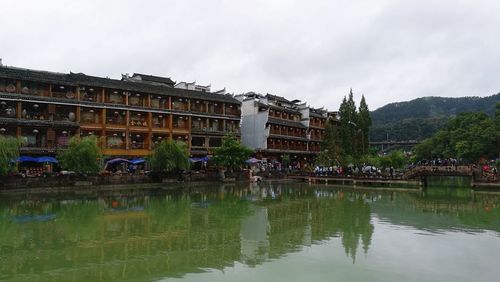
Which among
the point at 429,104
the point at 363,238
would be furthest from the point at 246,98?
the point at 429,104

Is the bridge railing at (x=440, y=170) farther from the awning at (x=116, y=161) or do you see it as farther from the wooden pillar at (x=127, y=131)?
the wooden pillar at (x=127, y=131)

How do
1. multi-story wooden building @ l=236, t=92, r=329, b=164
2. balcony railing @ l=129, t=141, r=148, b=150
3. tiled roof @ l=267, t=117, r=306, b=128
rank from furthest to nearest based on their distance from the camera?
tiled roof @ l=267, t=117, r=306, b=128 < multi-story wooden building @ l=236, t=92, r=329, b=164 < balcony railing @ l=129, t=141, r=148, b=150

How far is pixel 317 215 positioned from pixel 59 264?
15.9 m

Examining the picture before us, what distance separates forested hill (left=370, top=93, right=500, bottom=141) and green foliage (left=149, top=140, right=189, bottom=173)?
97.0m

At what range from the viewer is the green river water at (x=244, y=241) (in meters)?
13.5

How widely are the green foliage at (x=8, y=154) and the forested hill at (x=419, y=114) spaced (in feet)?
371

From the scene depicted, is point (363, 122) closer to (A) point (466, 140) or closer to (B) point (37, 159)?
(A) point (466, 140)

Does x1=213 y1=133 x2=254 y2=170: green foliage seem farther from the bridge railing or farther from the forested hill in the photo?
the forested hill

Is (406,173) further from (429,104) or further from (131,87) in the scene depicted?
(429,104)

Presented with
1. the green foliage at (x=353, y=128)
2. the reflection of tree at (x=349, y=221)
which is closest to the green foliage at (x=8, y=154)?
the reflection of tree at (x=349, y=221)

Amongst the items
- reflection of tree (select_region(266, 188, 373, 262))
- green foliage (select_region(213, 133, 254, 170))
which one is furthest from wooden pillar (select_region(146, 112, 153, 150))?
reflection of tree (select_region(266, 188, 373, 262))

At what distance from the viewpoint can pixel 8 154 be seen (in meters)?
35.7

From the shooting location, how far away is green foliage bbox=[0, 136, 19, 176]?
3462 cm

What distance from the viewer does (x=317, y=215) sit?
86.4ft
